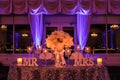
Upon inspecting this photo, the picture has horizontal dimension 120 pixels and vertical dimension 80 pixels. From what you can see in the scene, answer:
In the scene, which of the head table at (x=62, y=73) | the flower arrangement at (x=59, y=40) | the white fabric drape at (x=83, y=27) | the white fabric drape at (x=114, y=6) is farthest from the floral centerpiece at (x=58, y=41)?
the white fabric drape at (x=83, y=27)

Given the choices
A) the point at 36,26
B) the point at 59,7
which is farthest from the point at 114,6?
the point at 36,26

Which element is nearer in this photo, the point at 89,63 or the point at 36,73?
the point at 36,73

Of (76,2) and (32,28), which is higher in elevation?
(76,2)

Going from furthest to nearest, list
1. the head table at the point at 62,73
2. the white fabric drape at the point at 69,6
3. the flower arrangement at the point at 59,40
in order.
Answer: the white fabric drape at the point at 69,6 < the flower arrangement at the point at 59,40 < the head table at the point at 62,73

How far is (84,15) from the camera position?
11.2m

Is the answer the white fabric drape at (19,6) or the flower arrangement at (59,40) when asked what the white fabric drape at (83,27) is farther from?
the flower arrangement at (59,40)

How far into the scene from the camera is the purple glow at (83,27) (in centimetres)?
1124

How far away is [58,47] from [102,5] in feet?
19.5

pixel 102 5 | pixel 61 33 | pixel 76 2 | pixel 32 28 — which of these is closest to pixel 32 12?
pixel 32 28

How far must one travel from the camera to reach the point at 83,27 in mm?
11281

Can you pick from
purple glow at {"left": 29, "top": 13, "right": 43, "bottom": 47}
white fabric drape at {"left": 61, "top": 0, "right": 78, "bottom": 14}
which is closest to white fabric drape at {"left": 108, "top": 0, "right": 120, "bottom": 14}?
white fabric drape at {"left": 61, "top": 0, "right": 78, "bottom": 14}

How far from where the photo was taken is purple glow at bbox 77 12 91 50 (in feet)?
36.9

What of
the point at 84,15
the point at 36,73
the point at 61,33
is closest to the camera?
the point at 36,73

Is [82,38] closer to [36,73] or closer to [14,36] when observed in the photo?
[14,36]
